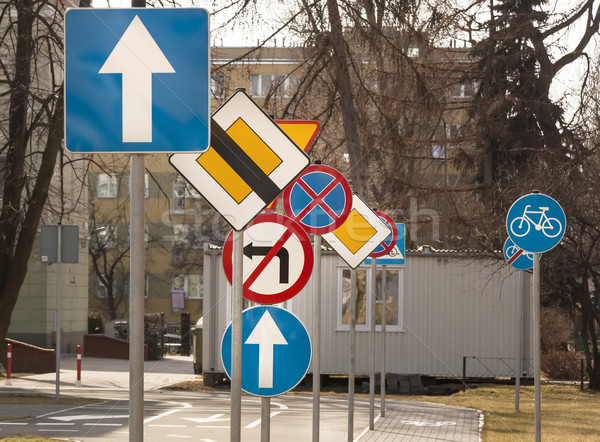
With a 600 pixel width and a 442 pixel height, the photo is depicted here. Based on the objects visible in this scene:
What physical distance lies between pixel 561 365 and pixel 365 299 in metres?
7.02

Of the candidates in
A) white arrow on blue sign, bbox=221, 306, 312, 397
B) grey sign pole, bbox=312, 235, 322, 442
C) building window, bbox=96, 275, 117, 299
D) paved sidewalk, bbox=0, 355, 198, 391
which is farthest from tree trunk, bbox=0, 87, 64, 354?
building window, bbox=96, 275, 117, 299

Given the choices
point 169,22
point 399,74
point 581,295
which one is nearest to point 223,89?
point 399,74

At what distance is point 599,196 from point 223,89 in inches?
458

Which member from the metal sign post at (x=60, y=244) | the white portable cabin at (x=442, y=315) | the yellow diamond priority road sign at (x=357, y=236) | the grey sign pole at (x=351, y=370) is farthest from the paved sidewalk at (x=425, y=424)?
the metal sign post at (x=60, y=244)

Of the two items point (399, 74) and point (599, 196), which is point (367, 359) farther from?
Result: point (399, 74)

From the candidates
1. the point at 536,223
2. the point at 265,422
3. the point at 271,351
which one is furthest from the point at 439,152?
the point at 265,422

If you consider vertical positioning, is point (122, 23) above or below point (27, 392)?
above

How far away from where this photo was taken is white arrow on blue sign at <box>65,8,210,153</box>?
4.85 m

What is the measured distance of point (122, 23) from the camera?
191 inches

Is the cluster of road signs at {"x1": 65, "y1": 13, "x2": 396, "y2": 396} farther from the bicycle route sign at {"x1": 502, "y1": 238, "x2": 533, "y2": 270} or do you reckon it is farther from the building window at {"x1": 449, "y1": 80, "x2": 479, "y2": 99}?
the building window at {"x1": 449, "y1": 80, "x2": 479, "y2": 99}

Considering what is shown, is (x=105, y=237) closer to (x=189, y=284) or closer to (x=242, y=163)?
(x=189, y=284)

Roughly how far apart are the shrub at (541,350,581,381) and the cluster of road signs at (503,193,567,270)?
1901cm

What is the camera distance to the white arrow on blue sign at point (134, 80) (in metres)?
4.85

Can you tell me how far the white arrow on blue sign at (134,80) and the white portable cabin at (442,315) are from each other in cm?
2069
